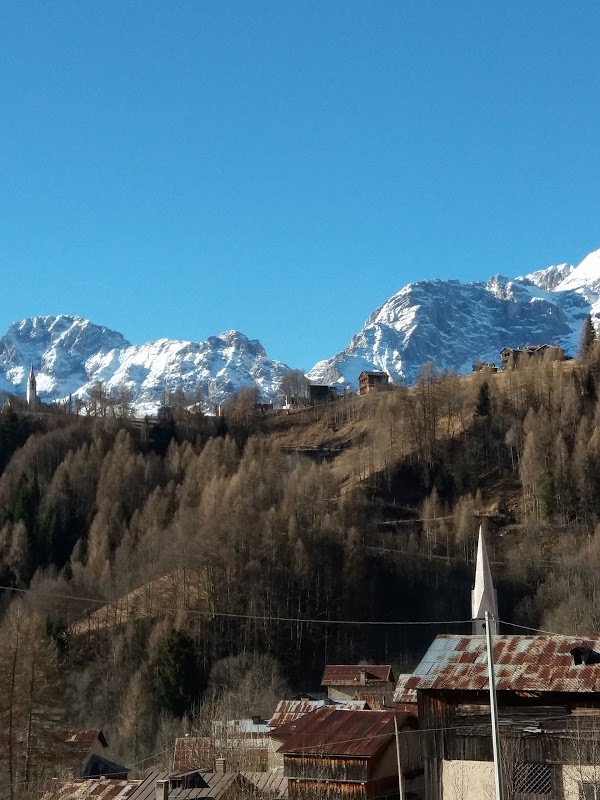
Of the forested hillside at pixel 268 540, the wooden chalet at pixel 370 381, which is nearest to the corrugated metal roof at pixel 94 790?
the forested hillside at pixel 268 540

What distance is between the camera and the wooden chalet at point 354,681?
69938mm

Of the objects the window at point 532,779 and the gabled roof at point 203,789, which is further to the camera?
the gabled roof at point 203,789

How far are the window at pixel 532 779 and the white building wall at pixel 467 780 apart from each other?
2.68 ft

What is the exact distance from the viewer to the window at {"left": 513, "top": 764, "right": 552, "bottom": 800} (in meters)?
31.3

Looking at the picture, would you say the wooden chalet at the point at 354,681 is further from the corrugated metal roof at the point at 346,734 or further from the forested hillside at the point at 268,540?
the corrugated metal roof at the point at 346,734

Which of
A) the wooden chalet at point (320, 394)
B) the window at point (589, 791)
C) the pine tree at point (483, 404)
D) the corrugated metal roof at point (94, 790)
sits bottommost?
the corrugated metal roof at point (94, 790)

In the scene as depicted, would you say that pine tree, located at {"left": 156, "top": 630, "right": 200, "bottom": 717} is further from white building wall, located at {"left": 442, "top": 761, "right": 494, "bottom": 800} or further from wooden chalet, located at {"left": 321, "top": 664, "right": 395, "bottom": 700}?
white building wall, located at {"left": 442, "top": 761, "right": 494, "bottom": 800}

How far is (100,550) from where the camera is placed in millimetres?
109250

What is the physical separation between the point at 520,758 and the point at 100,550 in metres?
81.6

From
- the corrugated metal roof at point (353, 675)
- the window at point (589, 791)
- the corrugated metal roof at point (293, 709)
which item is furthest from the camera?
the corrugated metal roof at point (353, 675)

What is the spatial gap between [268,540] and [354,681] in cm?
2882

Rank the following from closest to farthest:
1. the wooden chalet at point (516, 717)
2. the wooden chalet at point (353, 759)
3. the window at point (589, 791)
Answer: the window at point (589, 791)
the wooden chalet at point (516, 717)
the wooden chalet at point (353, 759)

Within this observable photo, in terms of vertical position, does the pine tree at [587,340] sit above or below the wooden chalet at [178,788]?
above

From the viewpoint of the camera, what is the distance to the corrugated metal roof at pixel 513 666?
31609 mm
